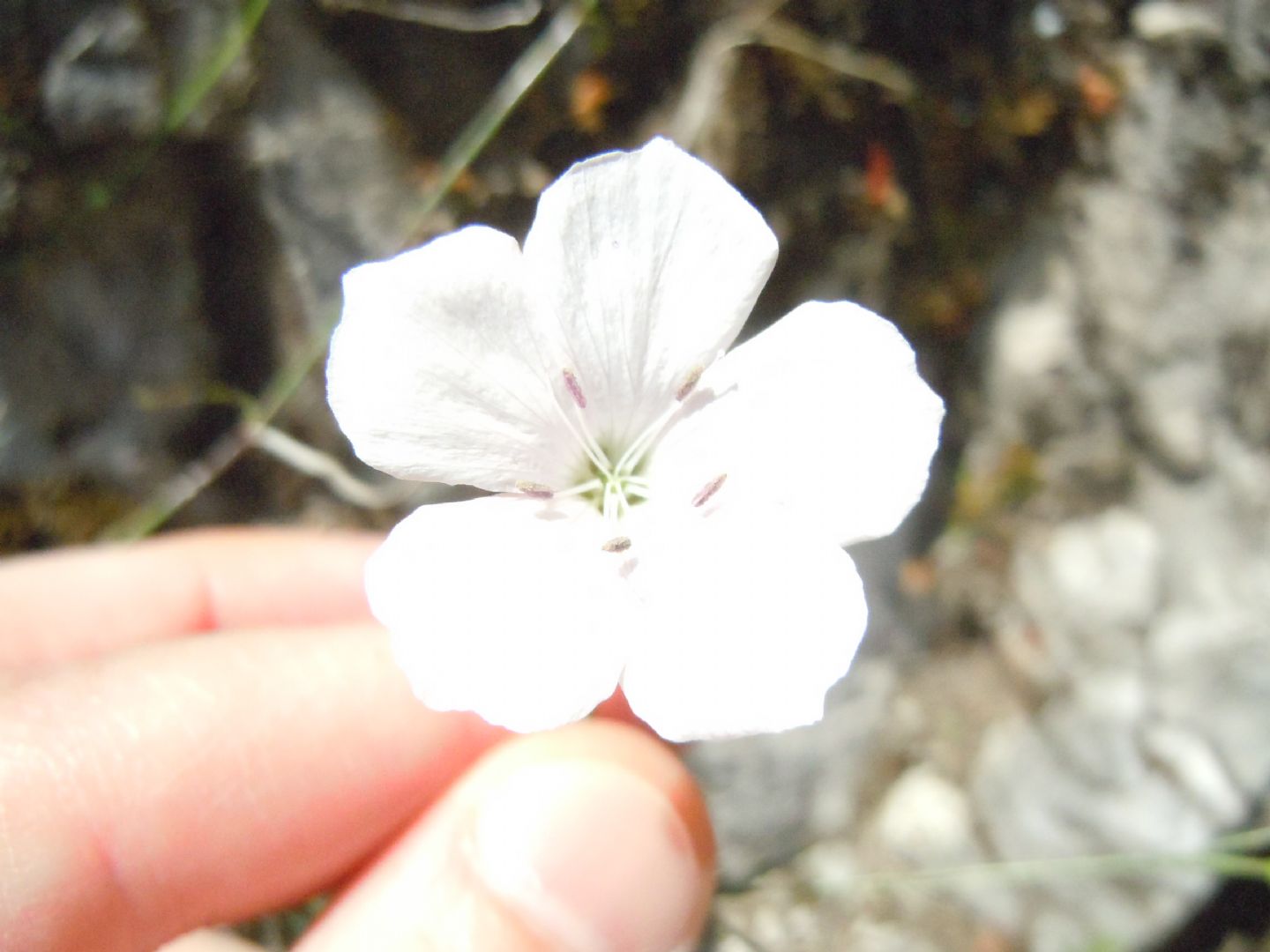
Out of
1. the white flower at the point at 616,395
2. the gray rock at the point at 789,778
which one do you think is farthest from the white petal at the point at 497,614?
the gray rock at the point at 789,778

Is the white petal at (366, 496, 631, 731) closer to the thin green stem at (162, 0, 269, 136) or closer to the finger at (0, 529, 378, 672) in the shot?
the finger at (0, 529, 378, 672)

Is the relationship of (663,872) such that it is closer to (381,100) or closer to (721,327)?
(721,327)

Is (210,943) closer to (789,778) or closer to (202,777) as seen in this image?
(202,777)

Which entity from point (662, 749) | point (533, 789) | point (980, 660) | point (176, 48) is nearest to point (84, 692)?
point (533, 789)

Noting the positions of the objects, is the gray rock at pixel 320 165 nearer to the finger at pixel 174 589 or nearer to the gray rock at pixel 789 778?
the finger at pixel 174 589

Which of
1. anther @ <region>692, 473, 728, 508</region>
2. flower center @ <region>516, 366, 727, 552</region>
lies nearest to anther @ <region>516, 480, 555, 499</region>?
flower center @ <region>516, 366, 727, 552</region>
